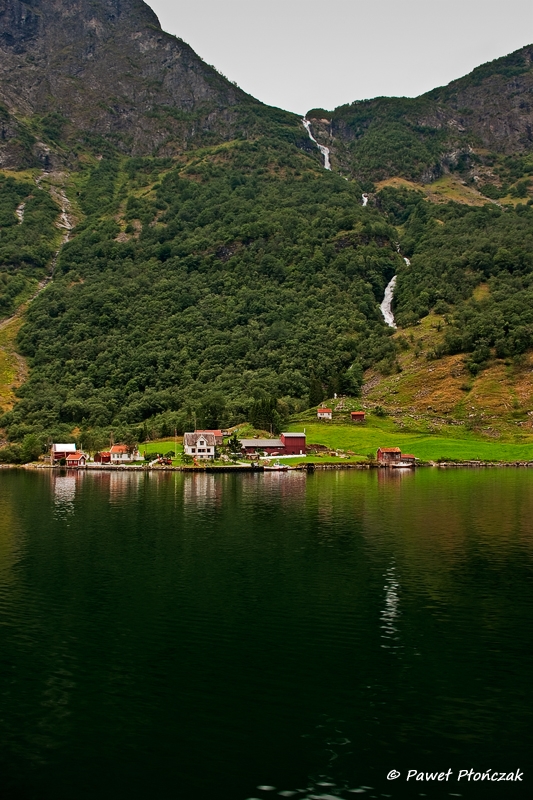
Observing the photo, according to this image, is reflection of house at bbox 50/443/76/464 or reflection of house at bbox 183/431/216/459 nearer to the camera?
reflection of house at bbox 183/431/216/459

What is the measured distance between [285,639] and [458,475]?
9395cm

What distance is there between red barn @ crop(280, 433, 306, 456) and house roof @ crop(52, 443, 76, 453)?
59.6 m

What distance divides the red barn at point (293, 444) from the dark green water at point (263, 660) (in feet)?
297

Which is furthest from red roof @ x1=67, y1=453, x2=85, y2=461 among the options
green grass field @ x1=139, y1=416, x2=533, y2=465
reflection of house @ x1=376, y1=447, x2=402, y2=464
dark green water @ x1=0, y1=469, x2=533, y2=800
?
dark green water @ x1=0, y1=469, x2=533, y2=800

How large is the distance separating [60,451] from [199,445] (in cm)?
4299

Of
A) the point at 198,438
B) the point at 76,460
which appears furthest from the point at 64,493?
the point at 76,460

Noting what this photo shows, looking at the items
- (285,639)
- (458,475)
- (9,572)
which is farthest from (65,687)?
(458,475)

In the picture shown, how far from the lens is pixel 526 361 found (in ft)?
612

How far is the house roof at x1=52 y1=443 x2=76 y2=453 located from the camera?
173 metres

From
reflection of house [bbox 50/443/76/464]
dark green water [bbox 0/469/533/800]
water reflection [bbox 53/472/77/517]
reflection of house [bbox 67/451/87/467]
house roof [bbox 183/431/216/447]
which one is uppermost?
house roof [bbox 183/431/216/447]

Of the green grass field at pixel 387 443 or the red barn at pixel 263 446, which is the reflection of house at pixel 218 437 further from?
the green grass field at pixel 387 443

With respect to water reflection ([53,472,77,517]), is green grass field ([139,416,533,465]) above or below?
above

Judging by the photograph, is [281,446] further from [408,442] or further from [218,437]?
[408,442]

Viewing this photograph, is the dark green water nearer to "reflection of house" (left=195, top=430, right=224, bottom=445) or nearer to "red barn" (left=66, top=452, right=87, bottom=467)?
"reflection of house" (left=195, top=430, right=224, bottom=445)
